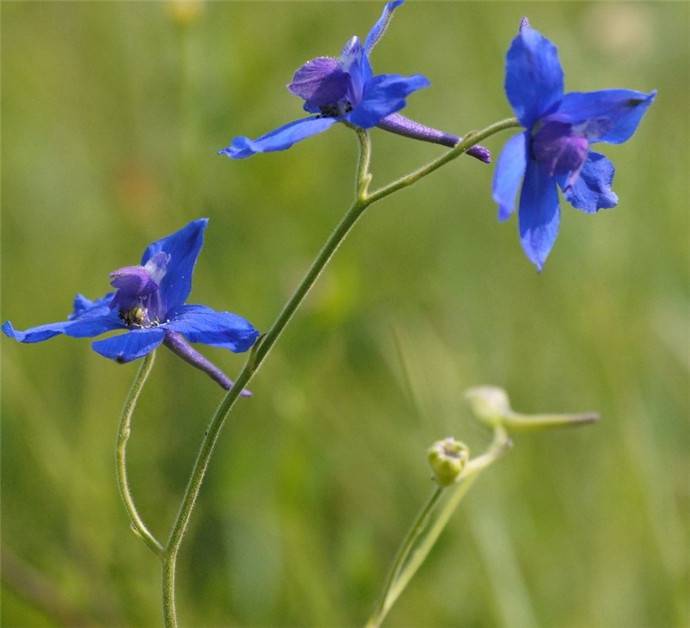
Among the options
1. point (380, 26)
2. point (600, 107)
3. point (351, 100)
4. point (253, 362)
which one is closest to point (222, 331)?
point (253, 362)

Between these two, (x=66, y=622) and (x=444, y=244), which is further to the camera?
(x=444, y=244)

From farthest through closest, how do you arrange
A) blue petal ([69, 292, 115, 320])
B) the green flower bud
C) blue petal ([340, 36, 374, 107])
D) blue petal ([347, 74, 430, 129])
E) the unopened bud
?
the unopened bud
the green flower bud
blue petal ([69, 292, 115, 320])
blue petal ([340, 36, 374, 107])
blue petal ([347, 74, 430, 129])

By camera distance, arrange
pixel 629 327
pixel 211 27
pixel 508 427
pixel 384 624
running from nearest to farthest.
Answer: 1. pixel 508 427
2. pixel 384 624
3. pixel 629 327
4. pixel 211 27

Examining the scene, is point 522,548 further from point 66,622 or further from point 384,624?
point 66,622

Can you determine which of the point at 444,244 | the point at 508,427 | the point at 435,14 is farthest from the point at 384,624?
the point at 435,14

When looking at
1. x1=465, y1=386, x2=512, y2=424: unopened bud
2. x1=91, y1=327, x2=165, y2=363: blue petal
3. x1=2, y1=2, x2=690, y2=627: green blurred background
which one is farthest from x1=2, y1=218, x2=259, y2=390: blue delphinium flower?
x1=2, y1=2, x2=690, y2=627: green blurred background

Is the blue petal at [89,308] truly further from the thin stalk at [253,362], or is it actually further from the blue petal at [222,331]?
the thin stalk at [253,362]

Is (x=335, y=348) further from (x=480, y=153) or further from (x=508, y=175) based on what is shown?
(x=508, y=175)

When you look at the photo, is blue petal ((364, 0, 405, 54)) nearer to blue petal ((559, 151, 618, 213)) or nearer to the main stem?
the main stem
